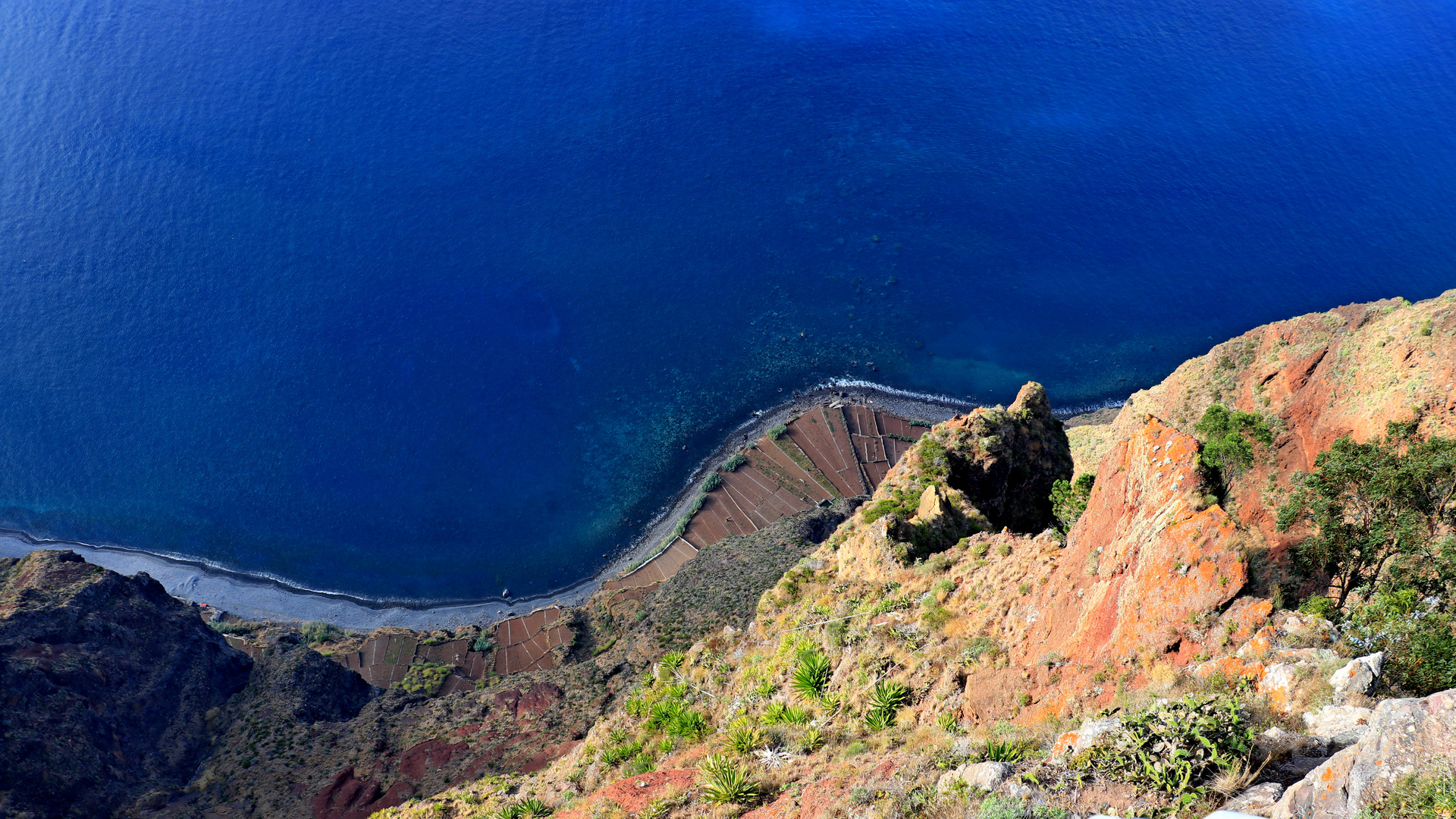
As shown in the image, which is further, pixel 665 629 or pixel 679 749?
pixel 665 629

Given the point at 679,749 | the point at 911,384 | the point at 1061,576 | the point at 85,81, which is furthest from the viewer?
the point at 85,81

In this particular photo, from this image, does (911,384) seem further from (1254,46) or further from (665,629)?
(1254,46)

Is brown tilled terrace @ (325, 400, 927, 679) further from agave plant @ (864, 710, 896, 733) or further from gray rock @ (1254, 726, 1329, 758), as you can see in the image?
gray rock @ (1254, 726, 1329, 758)

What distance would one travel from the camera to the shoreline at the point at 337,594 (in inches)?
2916

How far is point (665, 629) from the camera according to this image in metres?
55.8

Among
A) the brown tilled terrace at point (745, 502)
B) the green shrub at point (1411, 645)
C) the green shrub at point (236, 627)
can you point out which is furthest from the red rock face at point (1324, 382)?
the green shrub at point (236, 627)

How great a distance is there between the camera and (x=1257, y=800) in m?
13.3

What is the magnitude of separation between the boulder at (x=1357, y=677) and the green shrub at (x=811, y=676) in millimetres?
15111

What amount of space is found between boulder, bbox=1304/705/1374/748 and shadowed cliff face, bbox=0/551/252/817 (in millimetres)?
61904

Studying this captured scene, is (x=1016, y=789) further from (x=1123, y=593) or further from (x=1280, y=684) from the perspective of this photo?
(x=1123, y=593)

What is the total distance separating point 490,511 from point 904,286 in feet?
204

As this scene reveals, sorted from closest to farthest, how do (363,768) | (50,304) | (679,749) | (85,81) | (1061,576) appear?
(1061,576)
(679,749)
(363,768)
(50,304)
(85,81)

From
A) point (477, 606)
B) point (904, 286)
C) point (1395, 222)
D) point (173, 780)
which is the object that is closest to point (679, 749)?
point (173, 780)

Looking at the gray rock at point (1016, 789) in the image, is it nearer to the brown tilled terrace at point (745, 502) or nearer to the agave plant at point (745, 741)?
the agave plant at point (745, 741)
